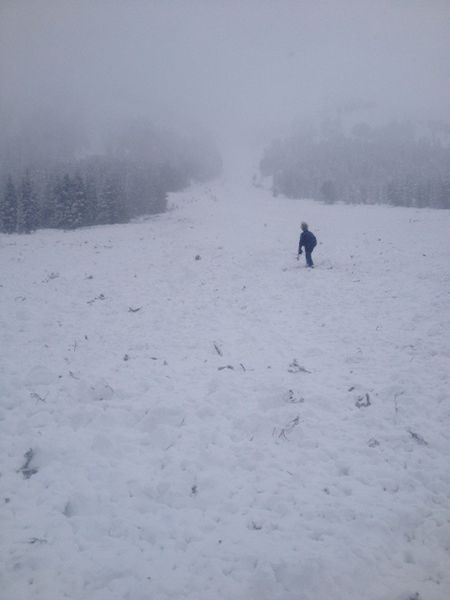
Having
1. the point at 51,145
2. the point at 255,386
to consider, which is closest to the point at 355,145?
the point at 51,145

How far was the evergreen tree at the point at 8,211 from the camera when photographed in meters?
52.7

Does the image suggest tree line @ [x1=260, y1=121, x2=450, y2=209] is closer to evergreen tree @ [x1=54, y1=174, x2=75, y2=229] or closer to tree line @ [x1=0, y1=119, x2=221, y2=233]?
tree line @ [x1=0, y1=119, x2=221, y2=233]

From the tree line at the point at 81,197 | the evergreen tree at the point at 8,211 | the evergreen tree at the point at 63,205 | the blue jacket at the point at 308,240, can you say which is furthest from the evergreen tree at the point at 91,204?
the blue jacket at the point at 308,240

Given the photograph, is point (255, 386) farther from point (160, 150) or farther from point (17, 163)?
point (160, 150)

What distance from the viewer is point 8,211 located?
173 ft

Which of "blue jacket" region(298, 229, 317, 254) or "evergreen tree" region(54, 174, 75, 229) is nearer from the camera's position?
"blue jacket" region(298, 229, 317, 254)

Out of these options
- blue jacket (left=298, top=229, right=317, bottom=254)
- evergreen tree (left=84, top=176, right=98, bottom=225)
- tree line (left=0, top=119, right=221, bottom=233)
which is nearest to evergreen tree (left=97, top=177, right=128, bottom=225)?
tree line (left=0, top=119, right=221, bottom=233)

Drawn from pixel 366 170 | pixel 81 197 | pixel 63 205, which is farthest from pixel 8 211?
pixel 366 170

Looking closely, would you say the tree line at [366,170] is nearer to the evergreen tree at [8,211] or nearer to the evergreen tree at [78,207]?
the evergreen tree at [78,207]

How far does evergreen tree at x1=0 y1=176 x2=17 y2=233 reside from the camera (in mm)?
52688

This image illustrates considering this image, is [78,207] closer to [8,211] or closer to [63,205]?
[63,205]

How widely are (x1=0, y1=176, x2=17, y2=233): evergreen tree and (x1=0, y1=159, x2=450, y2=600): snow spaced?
41.1 metres

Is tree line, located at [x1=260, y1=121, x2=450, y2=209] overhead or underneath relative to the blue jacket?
overhead

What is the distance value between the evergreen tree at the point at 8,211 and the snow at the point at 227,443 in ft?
135
